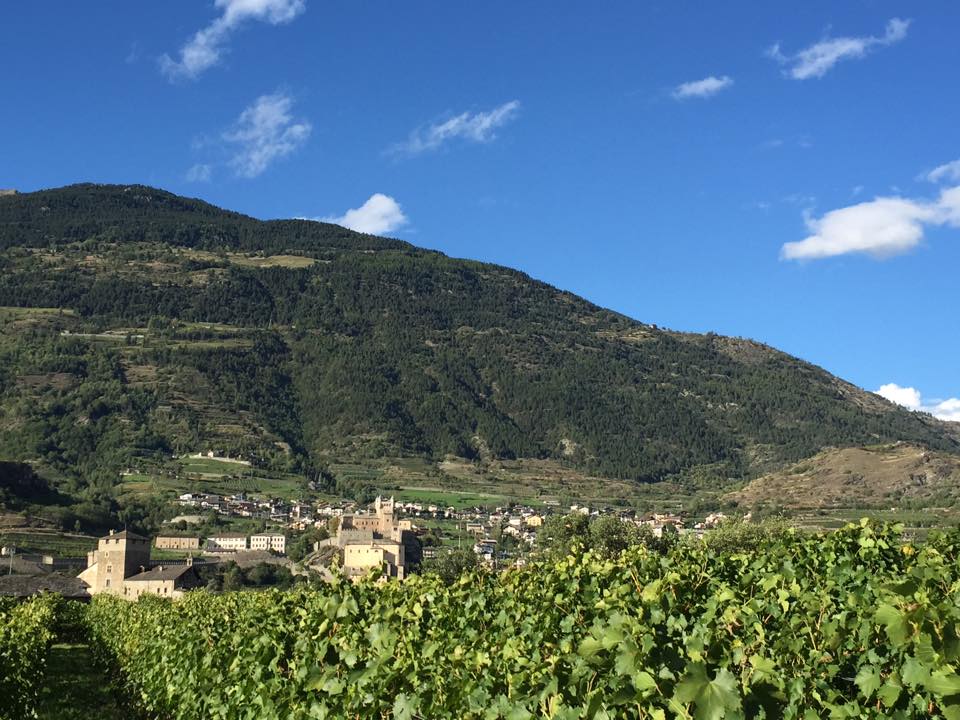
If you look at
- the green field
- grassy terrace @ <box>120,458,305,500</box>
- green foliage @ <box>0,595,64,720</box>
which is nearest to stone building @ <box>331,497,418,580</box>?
the green field

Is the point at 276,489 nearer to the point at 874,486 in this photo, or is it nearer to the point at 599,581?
the point at 874,486

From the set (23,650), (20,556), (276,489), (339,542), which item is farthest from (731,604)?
(276,489)

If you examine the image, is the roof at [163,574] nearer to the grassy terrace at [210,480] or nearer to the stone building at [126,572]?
the stone building at [126,572]

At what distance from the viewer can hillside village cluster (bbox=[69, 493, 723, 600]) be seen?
96938 mm

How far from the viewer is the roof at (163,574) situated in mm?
94812

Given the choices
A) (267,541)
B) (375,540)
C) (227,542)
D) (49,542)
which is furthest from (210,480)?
(375,540)

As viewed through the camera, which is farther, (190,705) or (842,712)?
(190,705)

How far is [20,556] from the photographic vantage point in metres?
102

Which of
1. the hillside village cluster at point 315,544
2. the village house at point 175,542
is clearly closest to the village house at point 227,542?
the hillside village cluster at point 315,544

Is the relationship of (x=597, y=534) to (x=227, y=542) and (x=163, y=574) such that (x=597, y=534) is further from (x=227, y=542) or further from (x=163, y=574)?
(x=227, y=542)

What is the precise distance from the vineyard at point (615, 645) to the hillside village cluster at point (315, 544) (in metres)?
48.5

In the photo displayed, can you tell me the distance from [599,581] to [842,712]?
7728mm

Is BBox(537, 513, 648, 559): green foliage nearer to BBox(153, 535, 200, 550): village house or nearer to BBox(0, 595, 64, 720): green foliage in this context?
BBox(0, 595, 64, 720): green foliage

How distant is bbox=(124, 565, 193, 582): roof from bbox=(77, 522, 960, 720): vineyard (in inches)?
3229
